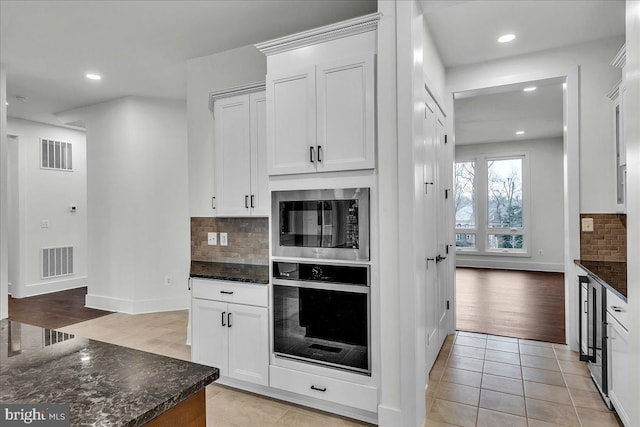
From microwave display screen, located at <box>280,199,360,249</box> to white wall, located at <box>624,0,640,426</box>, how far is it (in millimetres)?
1345

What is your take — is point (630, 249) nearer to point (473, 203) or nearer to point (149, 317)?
point (149, 317)

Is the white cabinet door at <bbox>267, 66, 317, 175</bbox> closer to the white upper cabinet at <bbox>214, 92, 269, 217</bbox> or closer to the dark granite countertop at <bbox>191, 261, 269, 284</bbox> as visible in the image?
the white upper cabinet at <bbox>214, 92, 269, 217</bbox>

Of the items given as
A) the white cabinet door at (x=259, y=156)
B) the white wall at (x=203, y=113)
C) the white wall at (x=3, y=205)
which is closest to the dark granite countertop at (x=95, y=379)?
the white cabinet door at (x=259, y=156)

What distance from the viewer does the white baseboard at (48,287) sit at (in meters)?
5.77

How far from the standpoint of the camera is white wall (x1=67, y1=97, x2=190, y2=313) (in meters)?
4.81

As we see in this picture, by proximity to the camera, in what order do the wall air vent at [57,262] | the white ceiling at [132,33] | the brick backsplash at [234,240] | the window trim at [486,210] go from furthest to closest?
the window trim at [486,210] < the wall air vent at [57,262] < the brick backsplash at [234,240] < the white ceiling at [132,33]

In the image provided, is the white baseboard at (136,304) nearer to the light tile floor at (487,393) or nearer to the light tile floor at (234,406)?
the light tile floor at (234,406)

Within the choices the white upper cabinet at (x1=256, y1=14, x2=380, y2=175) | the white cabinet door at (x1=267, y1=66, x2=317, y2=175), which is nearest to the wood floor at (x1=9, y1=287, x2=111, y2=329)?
the white cabinet door at (x1=267, y1=66, x2=317, y2=175)

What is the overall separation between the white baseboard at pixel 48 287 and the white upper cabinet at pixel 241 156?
4.90m

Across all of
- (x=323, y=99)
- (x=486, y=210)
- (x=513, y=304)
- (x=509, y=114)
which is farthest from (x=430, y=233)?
(x=486, y=210)

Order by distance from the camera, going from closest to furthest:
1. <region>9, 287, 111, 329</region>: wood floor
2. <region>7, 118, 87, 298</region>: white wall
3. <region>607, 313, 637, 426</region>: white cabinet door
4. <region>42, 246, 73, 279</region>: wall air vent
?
<region>607, 313, 637, 426</region>: white cabinet door, <region>9, 287, 111, 329</region>: wood floor, <region>7, 118, 87, 298</region>: white wall, <region>42, 246, 73, 279</region>: wall air vent

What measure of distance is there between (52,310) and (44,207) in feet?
6.42

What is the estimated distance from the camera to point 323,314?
7.62ft

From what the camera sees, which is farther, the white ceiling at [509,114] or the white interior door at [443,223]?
the white ceiling at [509,114]
